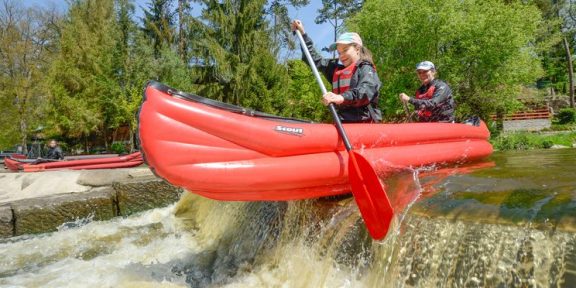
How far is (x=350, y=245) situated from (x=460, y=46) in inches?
601

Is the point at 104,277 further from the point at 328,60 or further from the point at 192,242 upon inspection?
the point at 328,60

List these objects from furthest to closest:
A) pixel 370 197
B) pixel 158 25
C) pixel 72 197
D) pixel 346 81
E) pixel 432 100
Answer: pixel 158 25
pixel 72 197
pixel 432 100
pixel 346 81
pixel 370 197

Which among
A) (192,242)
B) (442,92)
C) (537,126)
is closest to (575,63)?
(537,126)

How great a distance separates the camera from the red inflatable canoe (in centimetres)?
304

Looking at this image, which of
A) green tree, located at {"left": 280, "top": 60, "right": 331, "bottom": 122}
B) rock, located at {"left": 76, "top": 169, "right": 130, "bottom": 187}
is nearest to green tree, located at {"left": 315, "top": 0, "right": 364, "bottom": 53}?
green tree, located at {"left": 280, "top": 60, "right": 331, "bottom": 122}

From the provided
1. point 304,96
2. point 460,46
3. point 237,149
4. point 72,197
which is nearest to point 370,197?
point 237,149

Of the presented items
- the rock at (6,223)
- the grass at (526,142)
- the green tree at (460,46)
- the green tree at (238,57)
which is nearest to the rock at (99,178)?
the rock at (6,223)

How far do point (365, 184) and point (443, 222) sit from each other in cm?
65

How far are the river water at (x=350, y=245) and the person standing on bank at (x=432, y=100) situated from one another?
0.91 metres

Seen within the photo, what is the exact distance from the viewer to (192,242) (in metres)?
5.22

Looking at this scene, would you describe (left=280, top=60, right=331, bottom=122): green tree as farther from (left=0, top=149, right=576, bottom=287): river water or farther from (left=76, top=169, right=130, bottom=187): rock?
(left=0, top=149, right=576, bottom=287): river water

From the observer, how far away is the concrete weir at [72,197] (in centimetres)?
604

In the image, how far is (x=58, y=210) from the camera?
6328mm

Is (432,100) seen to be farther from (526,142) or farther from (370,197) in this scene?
(526,142)
